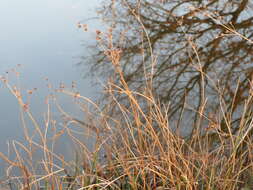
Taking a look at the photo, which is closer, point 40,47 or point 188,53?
point 188,53

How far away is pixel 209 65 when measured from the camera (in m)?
3.00

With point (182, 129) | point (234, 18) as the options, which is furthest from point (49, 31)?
point (182, 129)

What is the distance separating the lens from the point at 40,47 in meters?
3.77

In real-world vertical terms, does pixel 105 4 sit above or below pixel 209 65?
above

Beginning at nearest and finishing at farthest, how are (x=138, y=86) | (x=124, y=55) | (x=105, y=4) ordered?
(x=138, y=86)
(x=124, y=55)
(x=105, y=4)

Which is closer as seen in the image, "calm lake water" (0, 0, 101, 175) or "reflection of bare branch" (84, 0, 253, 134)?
"reflection of bare branch" (84, 0, 253, 134)

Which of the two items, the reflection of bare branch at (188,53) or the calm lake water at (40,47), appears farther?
the calm lake water at (40,47)

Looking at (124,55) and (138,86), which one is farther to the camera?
(124,55)

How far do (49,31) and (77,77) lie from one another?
1187 millimetres

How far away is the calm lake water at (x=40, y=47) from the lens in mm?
2855

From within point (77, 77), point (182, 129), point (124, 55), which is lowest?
point (182, 129)

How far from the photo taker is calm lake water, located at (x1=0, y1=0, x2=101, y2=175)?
286cm

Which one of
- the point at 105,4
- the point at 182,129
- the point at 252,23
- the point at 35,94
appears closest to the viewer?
the point at 182,129

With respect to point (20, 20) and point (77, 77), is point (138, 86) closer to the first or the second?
point (77, 77)
